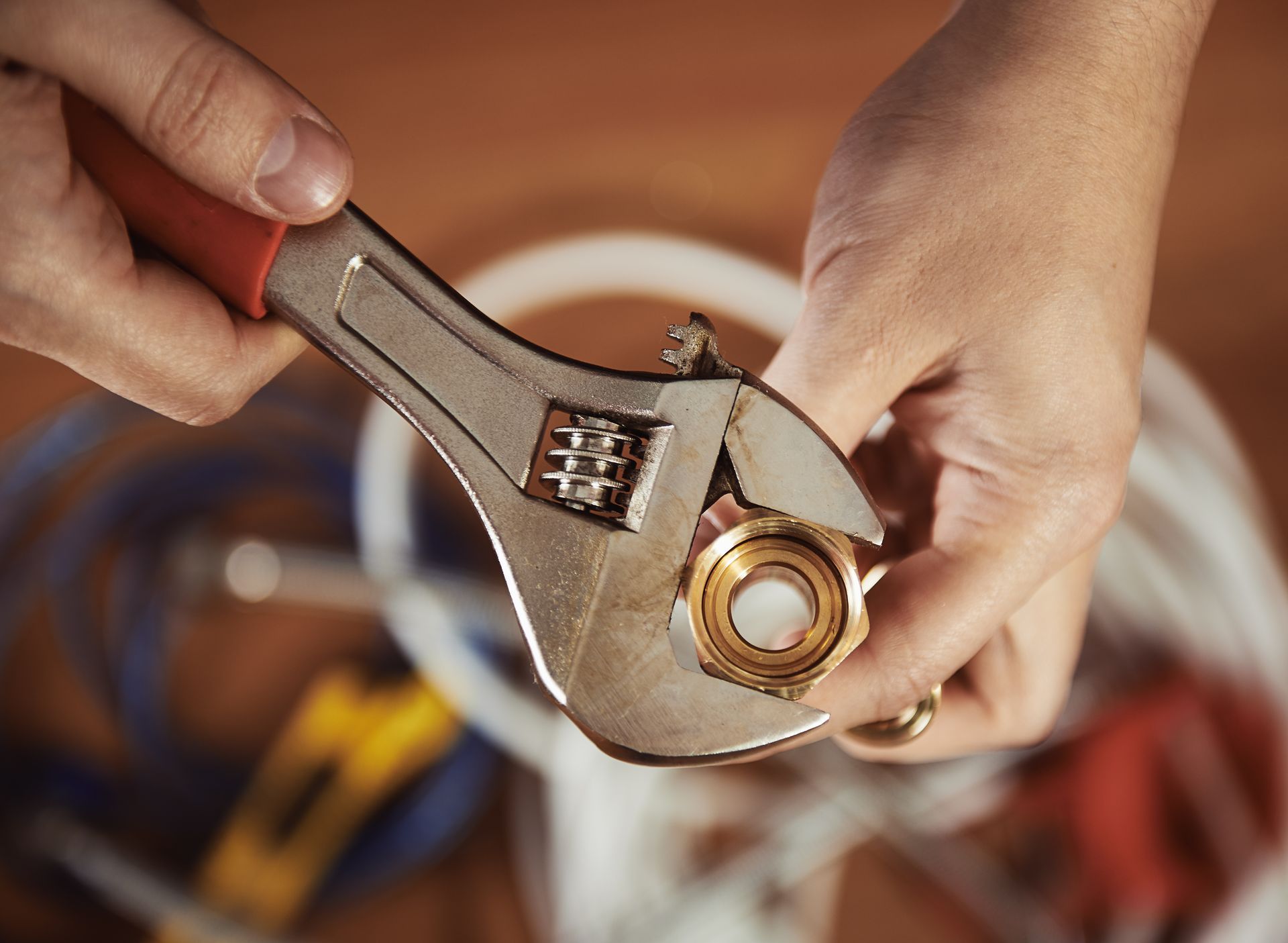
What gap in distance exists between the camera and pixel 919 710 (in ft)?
1.42

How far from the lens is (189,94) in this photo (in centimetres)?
38

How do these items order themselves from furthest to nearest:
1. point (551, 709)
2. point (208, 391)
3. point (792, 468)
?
point (551, 709) → point (208, 391) → point (792, 468)

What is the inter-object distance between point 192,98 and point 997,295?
349 millimetres

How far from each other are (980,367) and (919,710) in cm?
16

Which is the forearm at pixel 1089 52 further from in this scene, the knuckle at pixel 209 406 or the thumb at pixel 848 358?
the knuckle at pixel 209 406

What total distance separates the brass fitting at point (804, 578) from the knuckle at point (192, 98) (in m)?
0.27

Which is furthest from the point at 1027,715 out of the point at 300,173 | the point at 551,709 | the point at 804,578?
the point at 551,709

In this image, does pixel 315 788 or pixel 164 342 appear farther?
pixel 315 788

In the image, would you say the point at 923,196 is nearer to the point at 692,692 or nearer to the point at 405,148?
the point at 692,692

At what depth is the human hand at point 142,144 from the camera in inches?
Answer: 14.9

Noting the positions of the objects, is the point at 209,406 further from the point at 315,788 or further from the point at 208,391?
the point at 315,788

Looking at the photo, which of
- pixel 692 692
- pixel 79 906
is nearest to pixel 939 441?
pixel 692 692

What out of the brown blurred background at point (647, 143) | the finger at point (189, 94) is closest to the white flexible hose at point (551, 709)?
the brown blurred background at point (647, 143)

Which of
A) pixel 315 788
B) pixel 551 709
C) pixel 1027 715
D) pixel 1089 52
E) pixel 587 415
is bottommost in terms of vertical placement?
pixel 315 788
